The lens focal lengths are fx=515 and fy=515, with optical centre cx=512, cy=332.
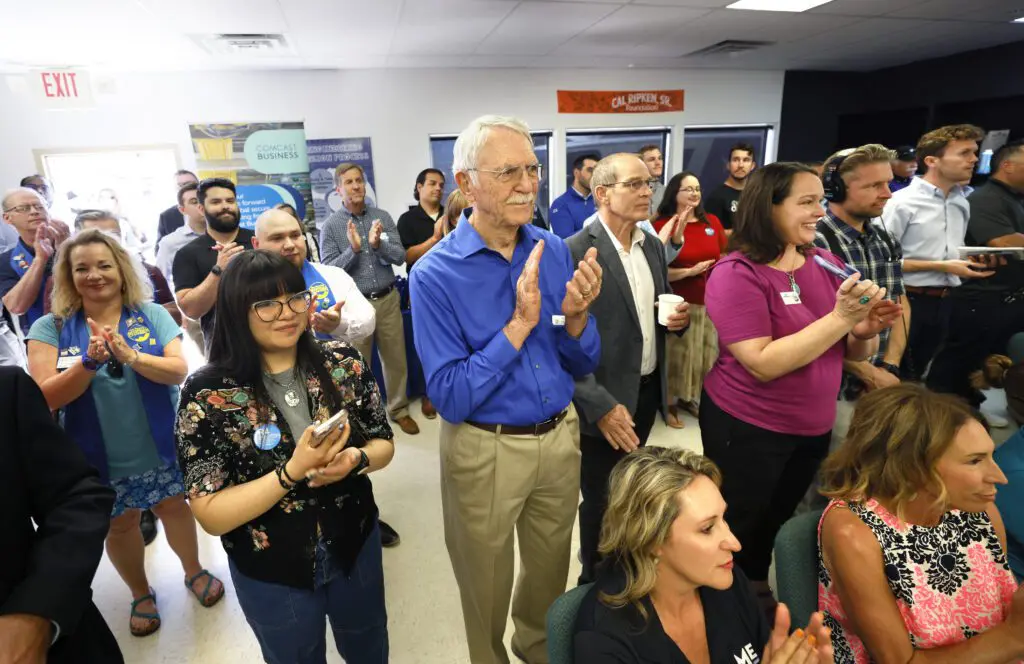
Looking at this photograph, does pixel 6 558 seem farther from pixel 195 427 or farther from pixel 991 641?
pixel 991 641

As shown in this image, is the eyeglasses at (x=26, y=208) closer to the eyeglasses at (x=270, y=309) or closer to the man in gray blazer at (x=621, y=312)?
the eyeglasses at (x=270, y=309)

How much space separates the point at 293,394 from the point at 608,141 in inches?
282

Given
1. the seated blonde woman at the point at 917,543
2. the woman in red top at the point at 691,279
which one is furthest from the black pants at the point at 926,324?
the seated blonde woman at the point at 917,543

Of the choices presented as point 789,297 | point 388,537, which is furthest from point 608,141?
point 388,537

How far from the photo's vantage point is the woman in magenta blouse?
1.70 meters

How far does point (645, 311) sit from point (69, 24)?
4.87m

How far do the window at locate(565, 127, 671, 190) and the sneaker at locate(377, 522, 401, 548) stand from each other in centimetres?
582

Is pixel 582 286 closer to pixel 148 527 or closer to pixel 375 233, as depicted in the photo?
pixel 375 233

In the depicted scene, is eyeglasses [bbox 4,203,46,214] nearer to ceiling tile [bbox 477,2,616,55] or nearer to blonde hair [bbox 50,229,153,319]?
blonde hair [bbox 50,229,153,319]

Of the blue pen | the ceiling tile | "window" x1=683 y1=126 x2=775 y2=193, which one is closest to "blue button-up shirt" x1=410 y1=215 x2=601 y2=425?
the blue pen

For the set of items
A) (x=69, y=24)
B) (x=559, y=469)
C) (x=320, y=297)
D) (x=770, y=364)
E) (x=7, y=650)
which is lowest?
(x=559, y=469)

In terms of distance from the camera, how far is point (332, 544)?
1392 millimetres

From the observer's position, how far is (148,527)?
2.79 meters

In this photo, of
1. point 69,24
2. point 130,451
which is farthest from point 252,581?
point 69,24
